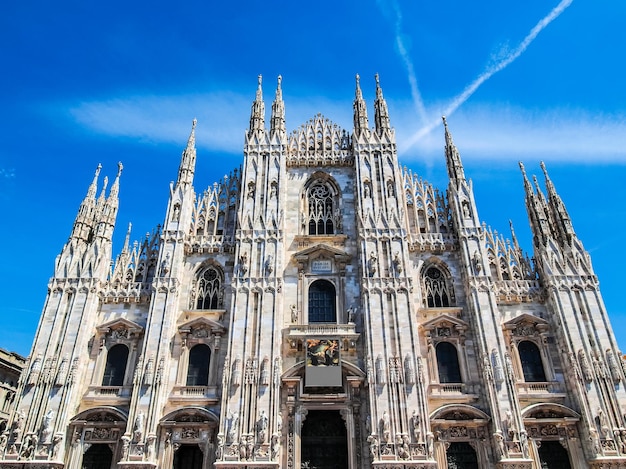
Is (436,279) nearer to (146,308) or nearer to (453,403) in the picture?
(453,403)

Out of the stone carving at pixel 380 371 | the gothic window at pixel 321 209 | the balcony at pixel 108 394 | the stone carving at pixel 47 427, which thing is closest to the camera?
the stone carving at pixel 47 427

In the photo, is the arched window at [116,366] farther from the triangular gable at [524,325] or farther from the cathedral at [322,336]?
the triangular gable at [524,325]

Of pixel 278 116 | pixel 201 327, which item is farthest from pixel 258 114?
pixel 201 327

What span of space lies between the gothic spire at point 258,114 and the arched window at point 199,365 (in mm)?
14345

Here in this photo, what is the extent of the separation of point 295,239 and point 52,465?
634 inches

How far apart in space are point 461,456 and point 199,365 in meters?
13.5

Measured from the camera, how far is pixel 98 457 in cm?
2247

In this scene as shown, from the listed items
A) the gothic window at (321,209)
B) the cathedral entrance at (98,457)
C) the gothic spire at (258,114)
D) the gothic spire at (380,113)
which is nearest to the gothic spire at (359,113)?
the gothic spire at (380,113)

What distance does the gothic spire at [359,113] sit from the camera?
3155 cm

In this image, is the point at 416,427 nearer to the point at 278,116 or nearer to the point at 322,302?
the point at 322,302

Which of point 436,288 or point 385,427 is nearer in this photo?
point 385,427

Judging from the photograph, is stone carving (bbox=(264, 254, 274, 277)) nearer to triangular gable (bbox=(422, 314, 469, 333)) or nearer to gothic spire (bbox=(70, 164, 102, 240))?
triangular gable (bbox=(422, 314, 469, 333))

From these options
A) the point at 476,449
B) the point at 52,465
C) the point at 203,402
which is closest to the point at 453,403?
the point at 476,449

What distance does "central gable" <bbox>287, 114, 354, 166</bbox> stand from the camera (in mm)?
30750
